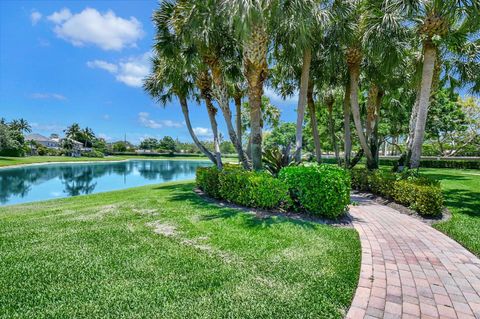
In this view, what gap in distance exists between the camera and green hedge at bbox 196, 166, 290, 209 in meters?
6.65

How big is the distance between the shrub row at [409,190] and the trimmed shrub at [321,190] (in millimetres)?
1927

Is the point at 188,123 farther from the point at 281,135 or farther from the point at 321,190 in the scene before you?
the point at 281,135

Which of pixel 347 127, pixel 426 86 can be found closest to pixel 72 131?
pixel 347 127

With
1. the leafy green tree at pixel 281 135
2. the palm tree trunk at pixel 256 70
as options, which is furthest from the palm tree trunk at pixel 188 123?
the leafy green tree at pixel 281 135

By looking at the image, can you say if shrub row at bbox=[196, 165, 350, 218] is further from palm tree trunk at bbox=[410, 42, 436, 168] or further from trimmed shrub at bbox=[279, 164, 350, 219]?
palm tree trunk at bbox=[410, 42, 436, 168]

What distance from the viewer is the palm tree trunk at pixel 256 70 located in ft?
27.4

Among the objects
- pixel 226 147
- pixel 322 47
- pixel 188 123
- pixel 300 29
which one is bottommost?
pixel 188 123

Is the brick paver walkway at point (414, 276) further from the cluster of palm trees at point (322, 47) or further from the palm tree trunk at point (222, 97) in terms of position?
the palm tree trunk at point (222, 97)

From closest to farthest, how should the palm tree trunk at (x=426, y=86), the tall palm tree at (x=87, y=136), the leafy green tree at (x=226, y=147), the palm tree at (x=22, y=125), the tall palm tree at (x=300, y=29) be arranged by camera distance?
the tall palm tree at (x=300, y=29)
the palm tree trunk at (x=426, y=86)
the palm tree at (x=22, y=125)
the tall palm tree at (x=87, y=136)
the leafy green tree at (x=226, y=147)

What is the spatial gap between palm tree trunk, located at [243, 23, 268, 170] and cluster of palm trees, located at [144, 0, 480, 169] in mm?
31

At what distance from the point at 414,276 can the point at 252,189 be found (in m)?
4.05

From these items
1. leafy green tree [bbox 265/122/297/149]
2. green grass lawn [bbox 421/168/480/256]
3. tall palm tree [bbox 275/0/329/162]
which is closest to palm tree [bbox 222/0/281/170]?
tall palm tree [bbox 275/0/329/162]

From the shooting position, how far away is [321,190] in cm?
615

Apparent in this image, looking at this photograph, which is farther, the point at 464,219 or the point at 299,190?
the point at 299,190
